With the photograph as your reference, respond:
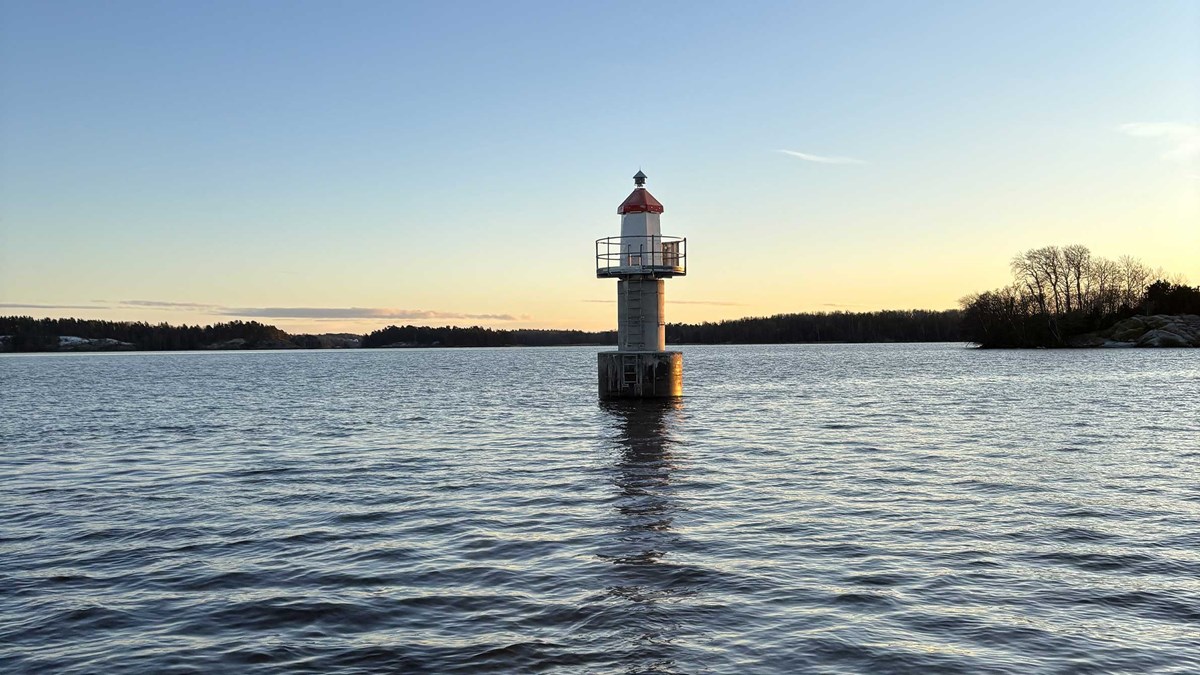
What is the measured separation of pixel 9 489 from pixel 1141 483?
24.2 meters

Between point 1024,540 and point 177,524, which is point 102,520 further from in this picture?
point 1024,540

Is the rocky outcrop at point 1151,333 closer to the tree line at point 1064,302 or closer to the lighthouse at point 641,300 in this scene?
the tree line at point 1064,302

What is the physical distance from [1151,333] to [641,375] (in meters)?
111

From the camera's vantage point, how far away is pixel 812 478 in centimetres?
1956

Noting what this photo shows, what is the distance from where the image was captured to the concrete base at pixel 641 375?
41.3 metres

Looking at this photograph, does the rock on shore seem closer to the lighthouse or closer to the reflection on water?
the lighthouse

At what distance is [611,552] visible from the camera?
42.6 feet

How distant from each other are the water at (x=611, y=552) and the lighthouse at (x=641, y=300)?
11647 millimetres

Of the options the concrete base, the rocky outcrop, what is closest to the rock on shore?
the rocky outcrop

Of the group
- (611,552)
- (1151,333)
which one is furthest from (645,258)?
(1151,333)

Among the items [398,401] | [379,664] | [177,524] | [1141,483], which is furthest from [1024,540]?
[398,401]

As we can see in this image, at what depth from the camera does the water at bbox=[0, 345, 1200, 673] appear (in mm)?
8922

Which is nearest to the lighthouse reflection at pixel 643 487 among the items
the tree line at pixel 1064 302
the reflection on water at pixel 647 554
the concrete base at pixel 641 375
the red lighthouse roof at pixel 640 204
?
the reflection on water at pixel 647 554

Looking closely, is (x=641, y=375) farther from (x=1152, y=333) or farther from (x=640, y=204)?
(x=1152, y=333)
